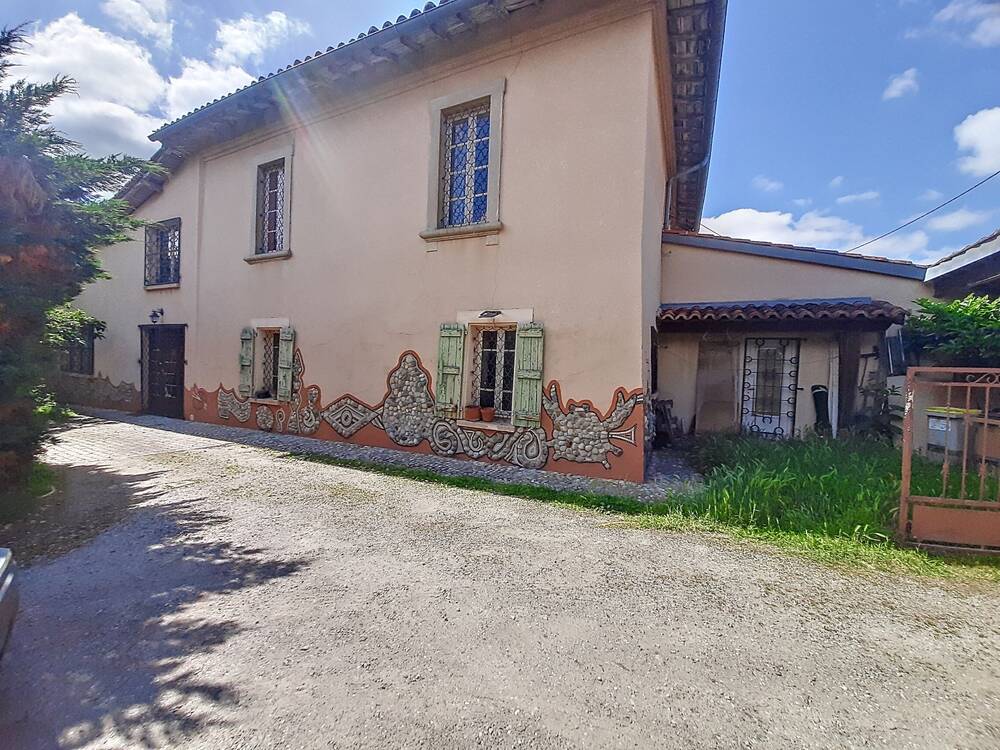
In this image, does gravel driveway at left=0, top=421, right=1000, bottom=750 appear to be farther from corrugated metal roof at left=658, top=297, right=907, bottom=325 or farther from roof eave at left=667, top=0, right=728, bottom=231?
roof eave at left=667, top=0, right=728, bottom=231

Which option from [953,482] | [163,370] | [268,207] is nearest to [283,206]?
[268,207]

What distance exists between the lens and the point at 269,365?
30.2 feet

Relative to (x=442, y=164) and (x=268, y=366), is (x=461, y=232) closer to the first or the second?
(x=442, y=164)

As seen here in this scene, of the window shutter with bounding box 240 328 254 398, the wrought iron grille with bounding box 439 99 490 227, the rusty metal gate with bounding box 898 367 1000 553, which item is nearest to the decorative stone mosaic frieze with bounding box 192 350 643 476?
the window shutter with bounding box 240 328 254 398

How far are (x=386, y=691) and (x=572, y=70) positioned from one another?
6.97m

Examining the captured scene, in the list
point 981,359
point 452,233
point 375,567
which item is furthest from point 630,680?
point 981,359

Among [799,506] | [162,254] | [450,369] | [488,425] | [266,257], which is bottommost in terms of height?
[799,506]

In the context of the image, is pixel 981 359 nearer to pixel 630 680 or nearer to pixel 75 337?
pixel 630 680

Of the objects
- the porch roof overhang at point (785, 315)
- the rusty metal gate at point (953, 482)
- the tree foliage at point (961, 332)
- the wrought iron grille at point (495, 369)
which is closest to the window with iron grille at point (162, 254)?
the wrought iron grille at point (495, 369)

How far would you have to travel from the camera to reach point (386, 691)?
202 cm

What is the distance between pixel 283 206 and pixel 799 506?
9.60 meters

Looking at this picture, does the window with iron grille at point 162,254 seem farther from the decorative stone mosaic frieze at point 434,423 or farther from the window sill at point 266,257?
the decorative stone mosaic frieze at point 434,423

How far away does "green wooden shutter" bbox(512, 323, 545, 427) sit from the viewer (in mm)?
6250

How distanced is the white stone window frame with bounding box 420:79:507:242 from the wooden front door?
7.27 metres
